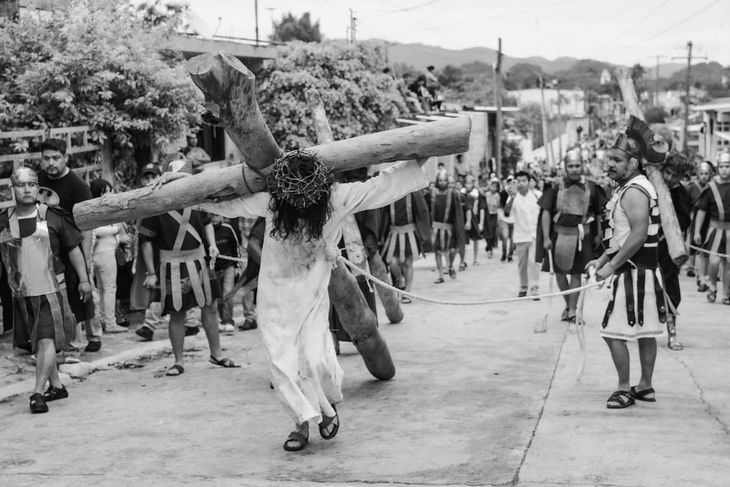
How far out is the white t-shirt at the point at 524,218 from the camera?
1480 centimetres

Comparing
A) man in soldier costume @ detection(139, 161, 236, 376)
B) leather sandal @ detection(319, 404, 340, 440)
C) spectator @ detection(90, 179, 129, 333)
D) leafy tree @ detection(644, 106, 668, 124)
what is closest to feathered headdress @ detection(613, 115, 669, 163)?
leather sandal @ detection(319, 404, 340, 440)

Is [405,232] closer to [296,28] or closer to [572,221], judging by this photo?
[572,221]

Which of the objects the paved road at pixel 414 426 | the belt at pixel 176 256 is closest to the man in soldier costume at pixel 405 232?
the paved road at pixel 414 426

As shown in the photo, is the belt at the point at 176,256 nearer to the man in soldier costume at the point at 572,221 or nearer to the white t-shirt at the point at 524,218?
the man in soldier costume at the point at 572,221

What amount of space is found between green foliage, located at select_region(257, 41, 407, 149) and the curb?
12.6m

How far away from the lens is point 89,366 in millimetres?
9156

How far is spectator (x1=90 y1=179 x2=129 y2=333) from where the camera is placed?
35.8ft

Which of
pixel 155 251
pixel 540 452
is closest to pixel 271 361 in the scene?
pixel 540 452

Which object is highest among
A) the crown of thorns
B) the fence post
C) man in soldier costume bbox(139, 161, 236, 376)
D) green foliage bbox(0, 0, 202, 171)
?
green foliage bbox(0, 0, 202, 171)

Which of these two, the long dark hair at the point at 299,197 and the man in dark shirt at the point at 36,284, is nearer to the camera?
the long dark hair at the point at 299,197

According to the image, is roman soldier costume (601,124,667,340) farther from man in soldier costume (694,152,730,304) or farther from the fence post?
the fence post

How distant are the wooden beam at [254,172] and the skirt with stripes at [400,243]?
23.3 ft

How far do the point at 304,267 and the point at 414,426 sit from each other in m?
1.31

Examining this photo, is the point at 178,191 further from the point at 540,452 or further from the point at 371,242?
the point at 371,242
